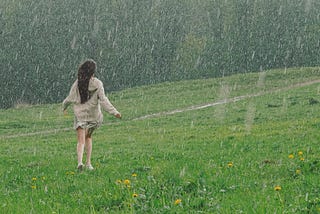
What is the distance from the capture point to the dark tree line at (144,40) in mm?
81500

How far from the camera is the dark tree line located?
3209 inches

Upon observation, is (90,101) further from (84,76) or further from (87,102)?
(84,76)

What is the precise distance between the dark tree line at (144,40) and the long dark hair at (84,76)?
68.5m

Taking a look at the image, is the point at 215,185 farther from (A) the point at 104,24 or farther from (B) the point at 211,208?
(A) the point at 104,24

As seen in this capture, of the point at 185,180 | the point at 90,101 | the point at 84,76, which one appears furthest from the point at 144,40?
the point at 185,180

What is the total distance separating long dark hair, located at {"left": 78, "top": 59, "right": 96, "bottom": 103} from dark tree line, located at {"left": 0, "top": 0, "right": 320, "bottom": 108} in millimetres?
68507

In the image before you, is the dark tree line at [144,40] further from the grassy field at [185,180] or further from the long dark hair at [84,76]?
the long dark hair at [84,76]

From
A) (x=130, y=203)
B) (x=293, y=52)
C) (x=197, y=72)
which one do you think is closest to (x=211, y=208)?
(x=130, y=203)

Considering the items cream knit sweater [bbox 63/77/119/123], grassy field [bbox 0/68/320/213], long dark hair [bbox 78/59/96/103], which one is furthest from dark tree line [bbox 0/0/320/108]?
long dark hair [bbox 78/59/96/103]

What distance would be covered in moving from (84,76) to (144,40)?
268ft

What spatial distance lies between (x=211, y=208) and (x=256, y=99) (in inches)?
1242

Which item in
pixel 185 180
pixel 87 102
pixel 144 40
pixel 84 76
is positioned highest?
pixel 144 40

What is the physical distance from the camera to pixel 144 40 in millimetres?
91188

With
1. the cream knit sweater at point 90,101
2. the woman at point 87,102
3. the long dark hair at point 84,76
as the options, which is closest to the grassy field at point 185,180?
the woman at point 87,102
